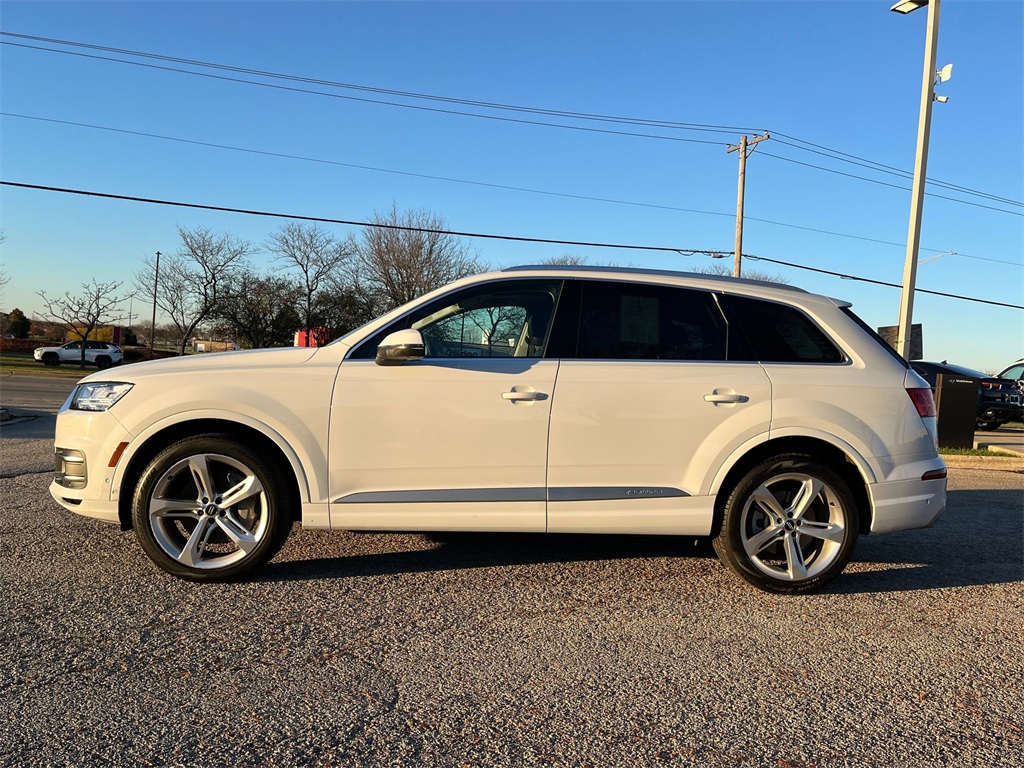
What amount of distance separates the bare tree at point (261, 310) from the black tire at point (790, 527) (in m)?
42.8

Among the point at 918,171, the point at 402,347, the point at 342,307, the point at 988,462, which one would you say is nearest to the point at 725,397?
the point at 402,347

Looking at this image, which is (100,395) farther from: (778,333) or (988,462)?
(988,462)

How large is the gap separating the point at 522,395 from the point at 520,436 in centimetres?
23

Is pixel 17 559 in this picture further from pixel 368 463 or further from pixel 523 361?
pixel 523 361

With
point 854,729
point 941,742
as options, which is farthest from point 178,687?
point 941,742

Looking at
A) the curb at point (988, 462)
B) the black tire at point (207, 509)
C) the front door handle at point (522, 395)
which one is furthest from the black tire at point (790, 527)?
the curb at point (988, 462)

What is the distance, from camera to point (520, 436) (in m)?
3.99

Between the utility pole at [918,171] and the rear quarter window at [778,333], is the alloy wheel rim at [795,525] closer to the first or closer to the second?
the rear quarter window at [778,333]

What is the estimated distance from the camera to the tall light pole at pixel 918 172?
12.9 m

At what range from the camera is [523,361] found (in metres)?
4.10

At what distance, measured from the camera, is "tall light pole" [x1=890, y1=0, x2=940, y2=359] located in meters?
12.9

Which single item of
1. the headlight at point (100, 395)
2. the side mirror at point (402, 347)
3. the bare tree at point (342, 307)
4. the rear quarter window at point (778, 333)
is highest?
the bare tree at point (342, 307)

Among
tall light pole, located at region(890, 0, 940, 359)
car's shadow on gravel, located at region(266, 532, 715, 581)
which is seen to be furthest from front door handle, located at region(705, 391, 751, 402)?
tall light pole, located at region(890, 0, 940, 359)

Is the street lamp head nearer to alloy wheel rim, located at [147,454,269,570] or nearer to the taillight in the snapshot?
the taillight
